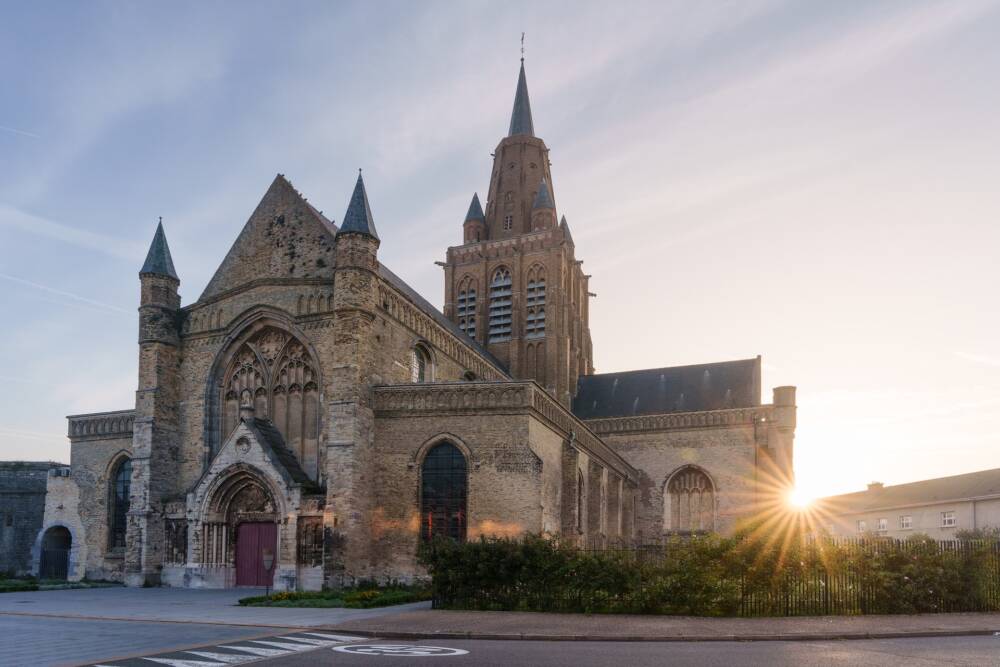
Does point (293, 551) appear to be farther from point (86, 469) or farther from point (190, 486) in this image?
point (86, 469)

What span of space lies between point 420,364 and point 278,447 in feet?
22.6

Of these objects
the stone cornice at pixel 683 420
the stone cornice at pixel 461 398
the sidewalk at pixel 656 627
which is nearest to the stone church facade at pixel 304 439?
the stone cornice at pixel 461 398

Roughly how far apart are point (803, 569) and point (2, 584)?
25.3 meters

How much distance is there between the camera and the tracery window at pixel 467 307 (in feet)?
179

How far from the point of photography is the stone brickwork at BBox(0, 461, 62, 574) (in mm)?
40000

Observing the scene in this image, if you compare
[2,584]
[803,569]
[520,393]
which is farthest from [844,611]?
[2,584]

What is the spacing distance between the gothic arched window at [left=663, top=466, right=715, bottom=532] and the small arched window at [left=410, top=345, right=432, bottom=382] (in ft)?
62.6

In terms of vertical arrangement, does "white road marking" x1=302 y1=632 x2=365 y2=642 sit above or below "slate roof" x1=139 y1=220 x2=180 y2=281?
below

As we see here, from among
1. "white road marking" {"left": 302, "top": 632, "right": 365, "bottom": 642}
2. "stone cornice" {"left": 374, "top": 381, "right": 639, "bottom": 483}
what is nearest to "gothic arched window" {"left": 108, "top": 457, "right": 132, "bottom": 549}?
"stone cornice" {"left": 374, "top": 381, "right": 639, "bottom": 483}

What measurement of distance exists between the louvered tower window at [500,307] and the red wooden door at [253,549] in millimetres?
26306

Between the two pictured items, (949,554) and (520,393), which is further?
(520,393)

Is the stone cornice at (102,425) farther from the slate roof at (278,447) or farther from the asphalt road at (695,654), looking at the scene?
the asphalt road at (695,654)

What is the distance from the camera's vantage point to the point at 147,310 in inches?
1282

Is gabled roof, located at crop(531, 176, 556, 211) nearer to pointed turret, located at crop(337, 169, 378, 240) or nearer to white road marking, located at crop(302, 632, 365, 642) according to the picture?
pointed turret, located at crop(337, 169, 378, 240)
